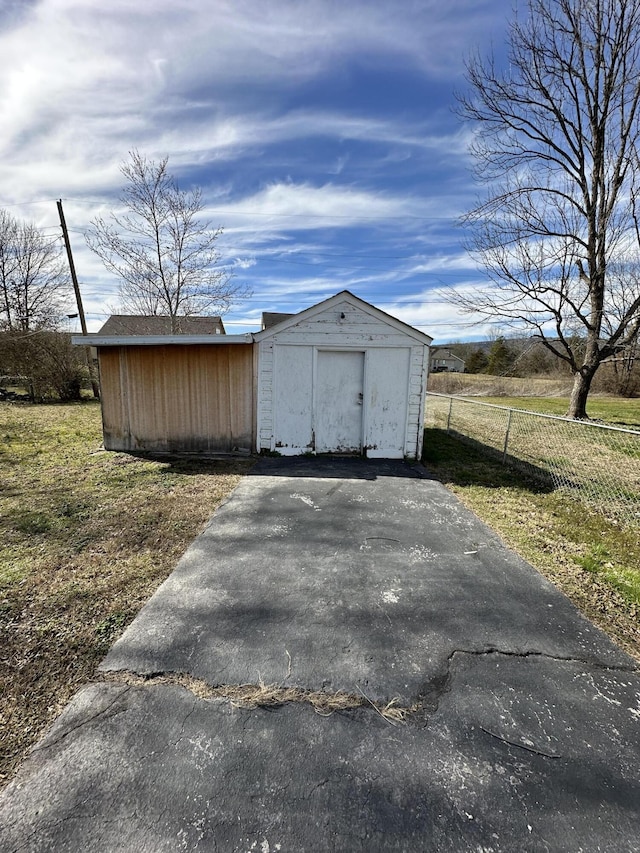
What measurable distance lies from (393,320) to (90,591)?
5.69 m

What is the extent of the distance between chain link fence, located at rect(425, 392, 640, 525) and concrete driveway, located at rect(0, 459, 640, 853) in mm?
2743

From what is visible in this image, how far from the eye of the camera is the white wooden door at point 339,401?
6.91m

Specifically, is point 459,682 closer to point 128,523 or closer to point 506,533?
point 506,533

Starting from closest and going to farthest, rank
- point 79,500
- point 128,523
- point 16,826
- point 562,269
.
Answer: point 16,826 < point 128,523 < point 79,500 < point 562,269

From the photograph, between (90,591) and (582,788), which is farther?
(90,591)

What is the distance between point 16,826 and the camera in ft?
4.61

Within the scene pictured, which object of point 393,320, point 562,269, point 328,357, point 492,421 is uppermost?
point 562,269

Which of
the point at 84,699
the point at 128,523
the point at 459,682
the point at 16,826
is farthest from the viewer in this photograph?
the point at 128,523

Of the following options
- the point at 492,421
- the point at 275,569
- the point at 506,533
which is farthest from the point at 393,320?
the point at 492,421

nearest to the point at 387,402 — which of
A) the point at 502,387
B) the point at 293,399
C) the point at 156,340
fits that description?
the point at 293,399

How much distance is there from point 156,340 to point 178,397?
3.61ft

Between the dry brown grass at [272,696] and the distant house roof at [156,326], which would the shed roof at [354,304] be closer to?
the dry brown grass at [272,696]

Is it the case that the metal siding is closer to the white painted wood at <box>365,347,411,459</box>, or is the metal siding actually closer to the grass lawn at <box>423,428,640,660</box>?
the white painted wood at <box>365,347,411,459</box>

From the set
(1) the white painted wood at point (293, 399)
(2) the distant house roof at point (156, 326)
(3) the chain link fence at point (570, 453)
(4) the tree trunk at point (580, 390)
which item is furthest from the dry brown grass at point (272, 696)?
(4) the tree trunk at point (580, 390)
